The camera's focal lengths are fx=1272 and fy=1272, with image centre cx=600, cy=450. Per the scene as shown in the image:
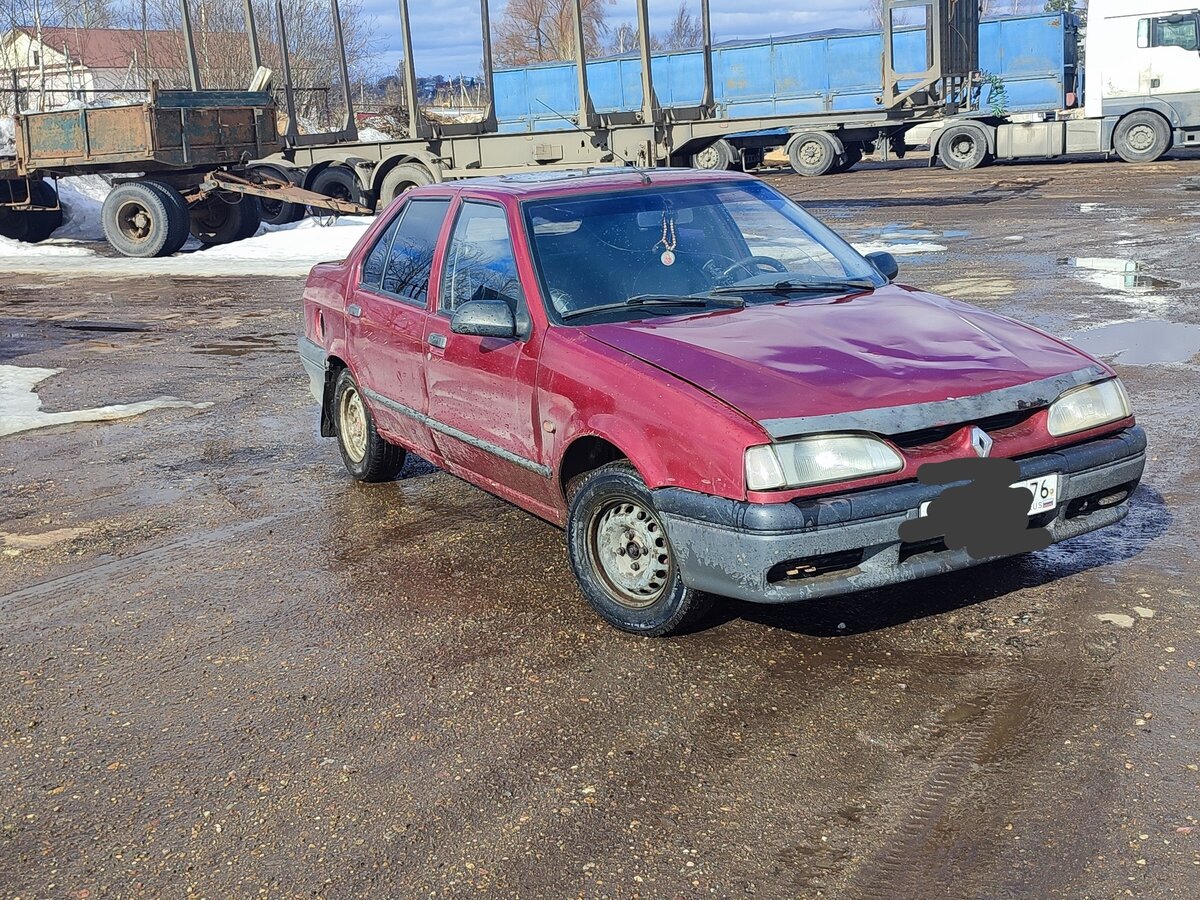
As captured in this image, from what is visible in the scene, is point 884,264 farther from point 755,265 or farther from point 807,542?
point 807,542

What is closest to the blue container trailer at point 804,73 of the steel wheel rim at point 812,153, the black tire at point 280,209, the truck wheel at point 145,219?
the steel wheel rim at point 812,153

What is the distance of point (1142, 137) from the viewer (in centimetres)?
2523

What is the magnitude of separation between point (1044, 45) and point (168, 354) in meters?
24.5

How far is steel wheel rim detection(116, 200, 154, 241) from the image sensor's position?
63.0 ft

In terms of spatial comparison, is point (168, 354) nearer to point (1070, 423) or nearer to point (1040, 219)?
point (1070, 423)

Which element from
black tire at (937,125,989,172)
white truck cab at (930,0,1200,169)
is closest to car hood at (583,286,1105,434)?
white truck cab at (930,0,1200,169)

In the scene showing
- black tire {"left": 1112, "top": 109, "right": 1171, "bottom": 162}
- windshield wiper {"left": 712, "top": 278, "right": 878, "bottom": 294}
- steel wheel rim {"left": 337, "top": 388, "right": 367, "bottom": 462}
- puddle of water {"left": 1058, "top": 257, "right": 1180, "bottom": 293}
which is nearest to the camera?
windshield wiper {"left": 712, "top": 278, "right": 878, "bottom": 294}

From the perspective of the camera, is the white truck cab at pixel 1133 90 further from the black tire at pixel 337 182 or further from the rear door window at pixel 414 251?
the rear door window at pixel 414 251

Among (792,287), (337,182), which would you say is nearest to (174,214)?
(337,182)

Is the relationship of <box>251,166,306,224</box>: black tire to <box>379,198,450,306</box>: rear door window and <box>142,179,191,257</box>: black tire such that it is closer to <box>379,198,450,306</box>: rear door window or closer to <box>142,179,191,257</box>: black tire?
<box>142,179,191,257</box>: black tire

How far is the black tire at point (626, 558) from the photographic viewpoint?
403 cm

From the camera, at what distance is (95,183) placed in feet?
85.6

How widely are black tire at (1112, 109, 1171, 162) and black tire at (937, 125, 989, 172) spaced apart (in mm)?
2711

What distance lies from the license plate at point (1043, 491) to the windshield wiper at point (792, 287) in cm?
128
